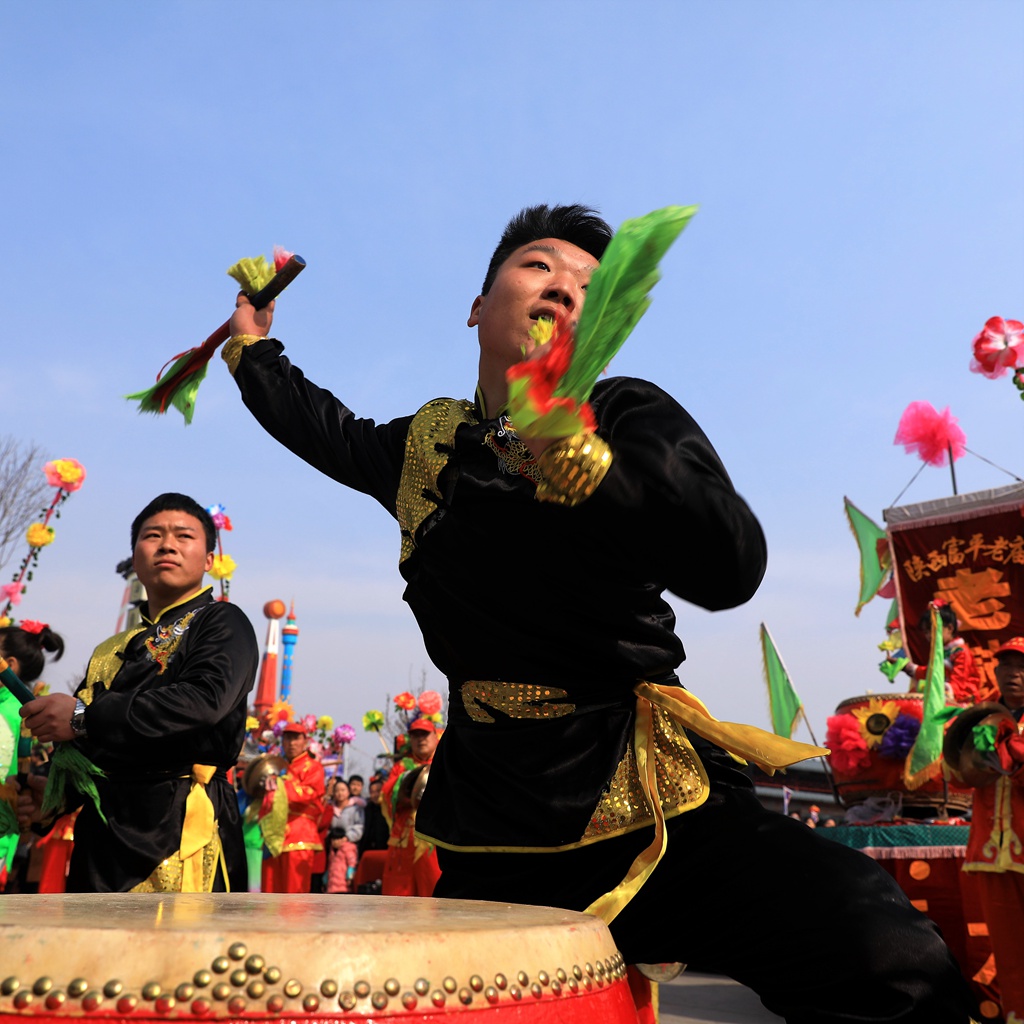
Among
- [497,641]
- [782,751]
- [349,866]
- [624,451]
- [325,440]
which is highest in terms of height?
[325,440]

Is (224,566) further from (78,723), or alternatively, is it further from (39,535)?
(78,723)

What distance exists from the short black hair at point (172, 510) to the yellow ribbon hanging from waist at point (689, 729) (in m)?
2.28

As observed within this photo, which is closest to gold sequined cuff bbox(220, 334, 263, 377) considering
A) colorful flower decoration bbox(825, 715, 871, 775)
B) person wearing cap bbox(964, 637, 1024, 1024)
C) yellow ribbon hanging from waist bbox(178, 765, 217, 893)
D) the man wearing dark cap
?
the man wearing dark cap

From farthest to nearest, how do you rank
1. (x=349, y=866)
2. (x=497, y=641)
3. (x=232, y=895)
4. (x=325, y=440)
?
(x=349, y=866)
(x=325, y=440)
(x=497, y=641)
(x=232, y=895)

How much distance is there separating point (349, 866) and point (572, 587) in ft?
34.5

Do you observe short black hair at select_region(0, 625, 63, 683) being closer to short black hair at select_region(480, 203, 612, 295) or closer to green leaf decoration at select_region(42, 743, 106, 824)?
green leaf decoration at select_region(42, 743, 106, 824)

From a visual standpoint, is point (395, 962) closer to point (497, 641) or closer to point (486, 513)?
point (497, 641)

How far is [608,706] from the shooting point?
5.18 ft

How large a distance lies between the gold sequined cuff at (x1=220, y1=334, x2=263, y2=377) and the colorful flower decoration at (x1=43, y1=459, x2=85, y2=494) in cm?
695

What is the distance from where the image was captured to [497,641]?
63.4 inches


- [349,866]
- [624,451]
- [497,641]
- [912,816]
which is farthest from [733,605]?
[349,866]

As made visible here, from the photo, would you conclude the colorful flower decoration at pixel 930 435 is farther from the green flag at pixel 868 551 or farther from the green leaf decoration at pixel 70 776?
the green leaf decoration at pixel 70 776

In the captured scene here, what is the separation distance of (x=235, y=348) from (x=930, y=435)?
8.35 meters

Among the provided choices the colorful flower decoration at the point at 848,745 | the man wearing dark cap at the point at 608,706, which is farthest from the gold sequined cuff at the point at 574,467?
the colorful flower decoration at the point at 848,745
